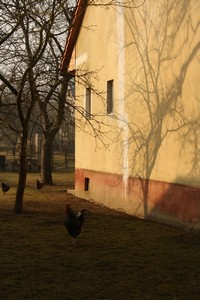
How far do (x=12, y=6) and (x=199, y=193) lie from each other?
21.1 ft

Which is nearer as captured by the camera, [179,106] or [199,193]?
[199,193]

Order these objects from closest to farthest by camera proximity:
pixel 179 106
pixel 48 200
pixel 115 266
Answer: pixel 115 266 → pixel 179 106 → pixel 48 200

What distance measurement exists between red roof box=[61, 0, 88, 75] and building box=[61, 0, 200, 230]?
0.22 ft

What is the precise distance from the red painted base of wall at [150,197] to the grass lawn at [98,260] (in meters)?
0.35

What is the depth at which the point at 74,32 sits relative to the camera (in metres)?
19.9

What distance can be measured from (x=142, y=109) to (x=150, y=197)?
2474 mm

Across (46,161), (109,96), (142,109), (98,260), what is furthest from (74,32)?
(98,260)

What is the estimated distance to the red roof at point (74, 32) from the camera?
1844 centimetres

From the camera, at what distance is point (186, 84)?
456 inches

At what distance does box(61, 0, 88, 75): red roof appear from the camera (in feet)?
60.5

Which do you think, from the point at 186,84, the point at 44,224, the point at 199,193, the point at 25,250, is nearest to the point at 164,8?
the point at 186,84

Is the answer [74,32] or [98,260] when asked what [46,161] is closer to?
[74,32]

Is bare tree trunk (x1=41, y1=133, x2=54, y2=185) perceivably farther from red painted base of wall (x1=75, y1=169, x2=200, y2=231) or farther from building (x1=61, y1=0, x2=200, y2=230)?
red painted base of wall (x1=75, y1=169, x2=200, y2=231)

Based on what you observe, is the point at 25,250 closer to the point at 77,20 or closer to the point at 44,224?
the point at 44,224
